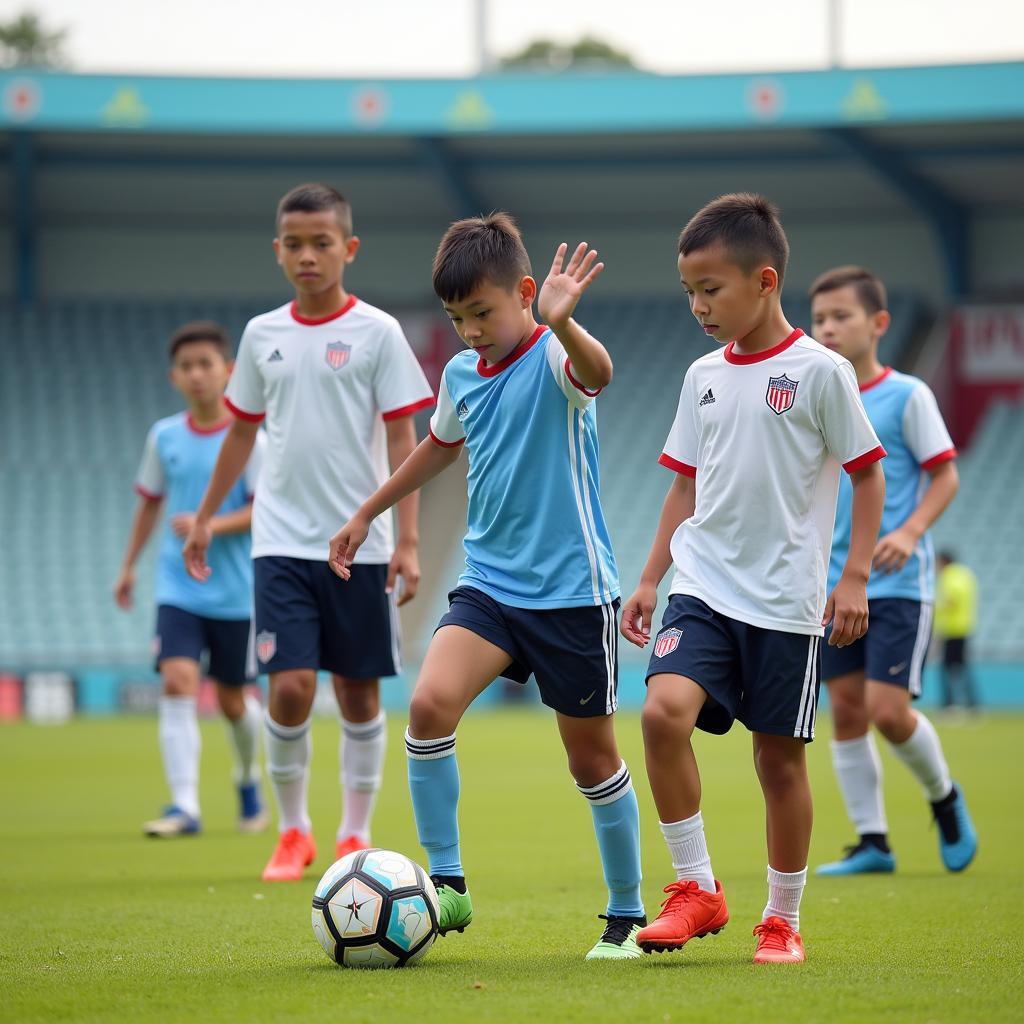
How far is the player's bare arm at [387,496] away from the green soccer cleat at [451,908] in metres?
0.95

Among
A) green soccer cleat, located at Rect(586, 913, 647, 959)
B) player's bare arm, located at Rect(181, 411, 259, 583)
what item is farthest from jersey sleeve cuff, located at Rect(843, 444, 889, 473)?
player's bare arm, located at Rect(181, 411, 259, 583)

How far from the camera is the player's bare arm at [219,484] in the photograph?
248 inches

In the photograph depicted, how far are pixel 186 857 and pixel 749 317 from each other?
4045mm

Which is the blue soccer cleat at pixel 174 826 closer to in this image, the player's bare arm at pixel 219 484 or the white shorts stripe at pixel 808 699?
the player's bare arm at pixel 219 484

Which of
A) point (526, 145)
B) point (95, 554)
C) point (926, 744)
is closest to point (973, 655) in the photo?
point (526, 145)

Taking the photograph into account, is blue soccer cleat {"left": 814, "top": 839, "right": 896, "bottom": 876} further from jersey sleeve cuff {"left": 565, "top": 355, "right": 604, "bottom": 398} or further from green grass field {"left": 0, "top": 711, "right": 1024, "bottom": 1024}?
jersey sleeve cuff {"left": 565, "top": 355, "right": 604, "bottom": 398}

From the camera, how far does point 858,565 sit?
4168 mm

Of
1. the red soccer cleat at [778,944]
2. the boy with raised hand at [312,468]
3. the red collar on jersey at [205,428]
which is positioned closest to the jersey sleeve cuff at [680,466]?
the red soccer cleat at [778,944]

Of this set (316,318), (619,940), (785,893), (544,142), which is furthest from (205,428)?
(544,142)

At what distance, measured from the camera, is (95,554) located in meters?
23.4

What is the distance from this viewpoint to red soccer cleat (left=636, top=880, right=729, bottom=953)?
3.95 meters

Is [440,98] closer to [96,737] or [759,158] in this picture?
[759,158]

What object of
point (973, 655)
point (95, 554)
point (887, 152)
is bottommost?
point (973, 655)

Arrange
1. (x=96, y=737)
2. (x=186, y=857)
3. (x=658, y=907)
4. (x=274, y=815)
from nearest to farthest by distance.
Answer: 1. (x=658, y=907)
2. (x=186, y=857)
3. (x=274, y=815)
4. (x=96, y=737)
